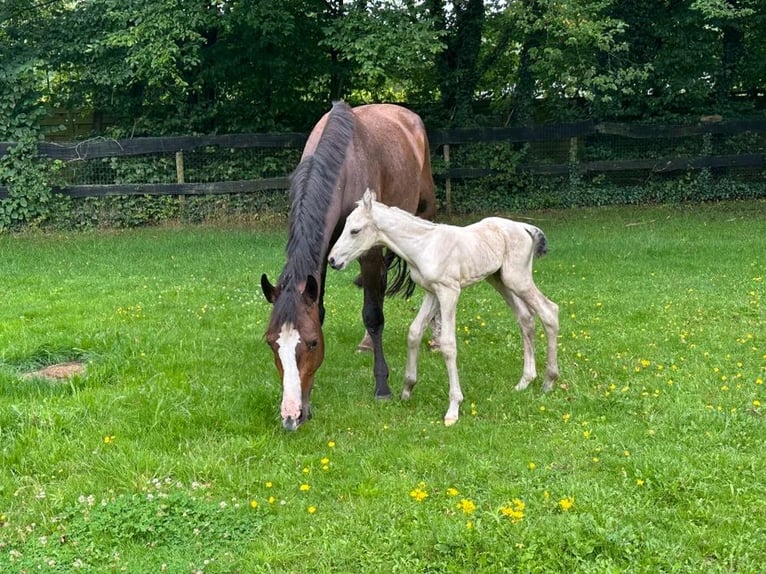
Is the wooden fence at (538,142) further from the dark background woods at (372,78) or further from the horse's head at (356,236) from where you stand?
the horse's head at (356,236)

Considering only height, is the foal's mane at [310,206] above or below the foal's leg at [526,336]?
above

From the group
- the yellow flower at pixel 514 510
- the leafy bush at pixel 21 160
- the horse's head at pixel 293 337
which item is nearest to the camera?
the yellow flower at pixel 514 510

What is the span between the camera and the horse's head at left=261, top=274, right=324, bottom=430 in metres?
4.27

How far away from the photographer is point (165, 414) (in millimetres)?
4789

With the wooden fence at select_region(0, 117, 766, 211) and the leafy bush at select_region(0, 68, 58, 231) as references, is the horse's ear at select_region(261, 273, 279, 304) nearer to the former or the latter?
the wooden fence at select_region(0, 117, 766, 211)

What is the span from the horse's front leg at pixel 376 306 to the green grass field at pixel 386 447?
22 centimetres

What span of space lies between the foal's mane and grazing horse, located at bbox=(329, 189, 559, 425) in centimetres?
18

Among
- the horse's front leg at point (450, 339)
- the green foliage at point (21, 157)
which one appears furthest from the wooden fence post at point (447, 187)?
the horse's front leg at point (450, 339)

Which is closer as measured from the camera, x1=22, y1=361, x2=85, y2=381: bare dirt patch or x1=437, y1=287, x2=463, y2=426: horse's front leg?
x1=437, y1=287, x2=463, y2=426: horse's front leg

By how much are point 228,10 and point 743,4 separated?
37.1ft

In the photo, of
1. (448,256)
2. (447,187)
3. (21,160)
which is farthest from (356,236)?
(21,160)

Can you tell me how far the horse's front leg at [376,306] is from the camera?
542cm

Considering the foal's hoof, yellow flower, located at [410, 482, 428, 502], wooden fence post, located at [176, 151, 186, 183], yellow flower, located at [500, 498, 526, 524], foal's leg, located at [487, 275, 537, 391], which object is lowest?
the foal's hoof

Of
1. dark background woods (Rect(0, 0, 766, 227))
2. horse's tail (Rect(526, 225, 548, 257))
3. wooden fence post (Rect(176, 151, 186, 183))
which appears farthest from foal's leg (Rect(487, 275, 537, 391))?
wooden fence post (Rect(176, 151, 186, 183))
